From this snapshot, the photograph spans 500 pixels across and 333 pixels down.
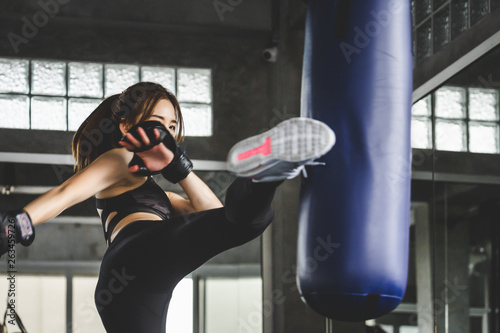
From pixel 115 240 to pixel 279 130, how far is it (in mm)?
776

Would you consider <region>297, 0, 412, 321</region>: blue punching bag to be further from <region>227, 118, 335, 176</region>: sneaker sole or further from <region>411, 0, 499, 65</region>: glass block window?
<region>411, 0, 499, 65</region>: glass block window

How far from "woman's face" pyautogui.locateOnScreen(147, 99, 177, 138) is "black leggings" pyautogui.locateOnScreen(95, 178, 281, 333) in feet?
1.25

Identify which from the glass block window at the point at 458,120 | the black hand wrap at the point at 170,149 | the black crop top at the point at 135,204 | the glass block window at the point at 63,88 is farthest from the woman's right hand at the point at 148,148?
the glass block window at the point at 63,88

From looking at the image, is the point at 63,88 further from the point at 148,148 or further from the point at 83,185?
the point at 148,148

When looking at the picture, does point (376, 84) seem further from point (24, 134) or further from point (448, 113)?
point (24, 134)

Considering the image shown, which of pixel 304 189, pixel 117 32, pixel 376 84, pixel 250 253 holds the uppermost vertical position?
pixel 117 32

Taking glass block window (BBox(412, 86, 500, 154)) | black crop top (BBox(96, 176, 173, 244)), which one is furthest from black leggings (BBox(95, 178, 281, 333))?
glass block window (BBox(412, 86, 500, 154))

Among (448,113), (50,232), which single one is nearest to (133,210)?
(448,113)

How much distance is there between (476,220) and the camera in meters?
4.09

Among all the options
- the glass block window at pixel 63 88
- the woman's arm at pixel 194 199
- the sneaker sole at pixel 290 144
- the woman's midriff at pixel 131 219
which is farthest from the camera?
the glass block window at pixel 63 88

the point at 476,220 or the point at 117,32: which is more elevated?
the point at 117,32

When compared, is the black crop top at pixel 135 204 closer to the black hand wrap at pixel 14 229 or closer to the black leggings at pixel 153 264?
the black leggings at pixel 153 264

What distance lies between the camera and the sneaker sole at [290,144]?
1.78 metres

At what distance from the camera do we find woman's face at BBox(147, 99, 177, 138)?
244cm
